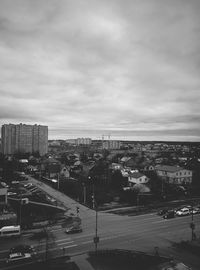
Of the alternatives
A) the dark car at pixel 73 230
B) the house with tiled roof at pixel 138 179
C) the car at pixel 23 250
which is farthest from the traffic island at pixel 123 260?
the house with tiled roof at pixel 138 179

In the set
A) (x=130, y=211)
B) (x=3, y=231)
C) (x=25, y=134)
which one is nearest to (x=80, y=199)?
(x=130, y=211)

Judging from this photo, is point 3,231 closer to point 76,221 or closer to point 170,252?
point 76,221

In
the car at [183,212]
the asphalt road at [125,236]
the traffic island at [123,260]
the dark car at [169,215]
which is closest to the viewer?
the traffic island at [123,260]

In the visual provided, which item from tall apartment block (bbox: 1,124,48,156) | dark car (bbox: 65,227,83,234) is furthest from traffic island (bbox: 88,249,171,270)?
tall apartment block (bbox: 1,124,48,156)

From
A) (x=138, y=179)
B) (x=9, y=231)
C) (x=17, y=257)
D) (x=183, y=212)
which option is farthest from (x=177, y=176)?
(x=17, y=257)

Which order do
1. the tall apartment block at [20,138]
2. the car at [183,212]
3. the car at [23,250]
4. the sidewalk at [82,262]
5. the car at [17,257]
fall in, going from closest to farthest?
the sidewalk at [82,262] → the car at [17,257] → the car at [23,250] → the car at [183,212] → the tall apartment block at [20,138]

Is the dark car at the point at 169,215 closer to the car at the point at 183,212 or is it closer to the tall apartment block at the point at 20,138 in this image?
the car at the point at 183,212

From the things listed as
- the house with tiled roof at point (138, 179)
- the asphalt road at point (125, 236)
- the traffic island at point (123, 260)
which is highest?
the house with tiled roof at point (138, 179)

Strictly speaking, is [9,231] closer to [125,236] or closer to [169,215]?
[125,236]
